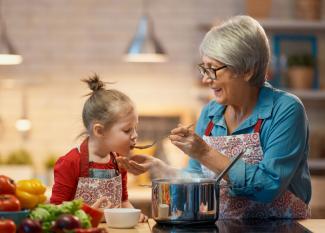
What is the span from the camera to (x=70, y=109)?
696cm

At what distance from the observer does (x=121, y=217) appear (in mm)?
3156

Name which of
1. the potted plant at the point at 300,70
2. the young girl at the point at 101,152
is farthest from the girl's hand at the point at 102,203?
the potted plant at the point at 300,70

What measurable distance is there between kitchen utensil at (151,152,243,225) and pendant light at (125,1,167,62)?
327 cm

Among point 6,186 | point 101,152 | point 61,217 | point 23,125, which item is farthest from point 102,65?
point 61,217

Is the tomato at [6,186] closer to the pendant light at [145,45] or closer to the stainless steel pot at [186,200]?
the stainless steel pot at [186,200]

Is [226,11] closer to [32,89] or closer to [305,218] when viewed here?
[32,89]

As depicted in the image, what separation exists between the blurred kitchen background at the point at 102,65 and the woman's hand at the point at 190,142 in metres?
3.62

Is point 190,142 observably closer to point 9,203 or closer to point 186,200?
point 186,200

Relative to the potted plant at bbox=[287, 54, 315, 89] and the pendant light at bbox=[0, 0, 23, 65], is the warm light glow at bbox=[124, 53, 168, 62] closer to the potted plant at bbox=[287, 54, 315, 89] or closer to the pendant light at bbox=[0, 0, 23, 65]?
the pendant light at bbox=[0, 0, 23, 65]

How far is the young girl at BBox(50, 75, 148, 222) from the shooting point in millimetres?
3418

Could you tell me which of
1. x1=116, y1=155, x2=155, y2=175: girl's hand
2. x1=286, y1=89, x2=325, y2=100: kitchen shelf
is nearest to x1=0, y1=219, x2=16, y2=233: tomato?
x1=116, y1=155, x2=155, y2=175: girl's hand

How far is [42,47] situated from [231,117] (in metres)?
3.58

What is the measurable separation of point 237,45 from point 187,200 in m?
0.71

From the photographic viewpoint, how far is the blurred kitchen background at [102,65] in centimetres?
693
